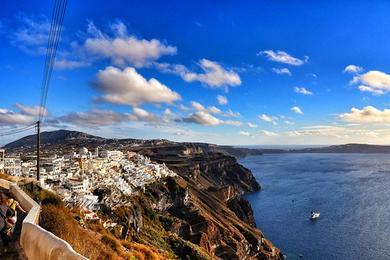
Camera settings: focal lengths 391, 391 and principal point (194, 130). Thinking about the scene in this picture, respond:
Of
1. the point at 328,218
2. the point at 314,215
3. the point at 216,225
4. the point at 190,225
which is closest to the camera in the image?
the point at 190,225

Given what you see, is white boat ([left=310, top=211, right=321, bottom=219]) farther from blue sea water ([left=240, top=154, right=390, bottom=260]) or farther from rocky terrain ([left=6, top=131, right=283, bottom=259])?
rocky terrain ([left=6, top=131, right=283, bottom=259])

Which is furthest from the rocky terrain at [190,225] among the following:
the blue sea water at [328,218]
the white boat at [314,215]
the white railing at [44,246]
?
the white railing at [44,246]

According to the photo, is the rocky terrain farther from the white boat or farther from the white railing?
the white railing

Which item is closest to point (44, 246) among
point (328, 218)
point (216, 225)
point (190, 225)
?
point (190, 225)

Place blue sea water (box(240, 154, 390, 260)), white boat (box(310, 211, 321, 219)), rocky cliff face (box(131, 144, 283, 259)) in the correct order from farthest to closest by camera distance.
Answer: white boat (box(310, 211, 321, 219)), rocky cliff face (box(131, 144, 283, 259)), blue sea water (box(240, 154, 390, 260))

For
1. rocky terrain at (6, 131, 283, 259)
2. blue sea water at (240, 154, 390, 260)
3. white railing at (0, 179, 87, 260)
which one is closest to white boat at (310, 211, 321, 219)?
blue sea water at (240, 154, 390, 260)

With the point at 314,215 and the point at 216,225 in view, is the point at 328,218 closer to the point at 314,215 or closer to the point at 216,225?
the point at 314,215

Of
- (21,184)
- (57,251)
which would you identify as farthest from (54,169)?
(57,251)

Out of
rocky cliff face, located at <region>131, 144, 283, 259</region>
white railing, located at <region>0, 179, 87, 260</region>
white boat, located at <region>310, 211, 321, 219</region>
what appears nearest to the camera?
white railing, located at <region>0, 179, 87, 260</region>

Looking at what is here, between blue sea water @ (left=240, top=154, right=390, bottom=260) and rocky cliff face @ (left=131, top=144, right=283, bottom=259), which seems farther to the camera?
rocky cliff face @ (left=131, top=144, right=283, bottom=259)

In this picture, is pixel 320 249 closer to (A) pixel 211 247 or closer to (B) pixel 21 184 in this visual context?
(A) pixel 211 247

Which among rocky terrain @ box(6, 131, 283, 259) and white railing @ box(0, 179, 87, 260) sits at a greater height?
white railing @ box(0, 179, 87, 260)
